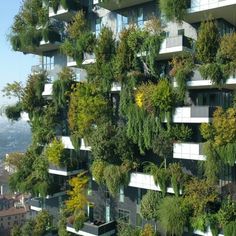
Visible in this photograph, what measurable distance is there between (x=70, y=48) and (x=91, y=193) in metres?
12.1

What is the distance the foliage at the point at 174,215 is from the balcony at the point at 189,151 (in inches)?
109

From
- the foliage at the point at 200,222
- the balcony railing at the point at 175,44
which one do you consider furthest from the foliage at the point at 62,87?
the foliage at the point at 200,222

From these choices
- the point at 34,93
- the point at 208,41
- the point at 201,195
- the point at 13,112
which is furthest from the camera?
the point at 13,112

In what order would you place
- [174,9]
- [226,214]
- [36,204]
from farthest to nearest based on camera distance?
[36,204], [174,9], [226,214]

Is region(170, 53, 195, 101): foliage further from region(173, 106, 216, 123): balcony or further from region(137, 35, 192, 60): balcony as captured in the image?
region(173, 106, 216, 123): balcony

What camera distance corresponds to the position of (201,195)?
26.0m

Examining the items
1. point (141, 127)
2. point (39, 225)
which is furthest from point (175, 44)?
point (39, 225)

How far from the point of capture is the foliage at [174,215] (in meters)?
26.1

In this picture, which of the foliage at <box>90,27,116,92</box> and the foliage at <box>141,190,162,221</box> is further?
the foliage at <box>90,27,116,92</box>

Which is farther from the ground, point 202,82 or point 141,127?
point 202,82

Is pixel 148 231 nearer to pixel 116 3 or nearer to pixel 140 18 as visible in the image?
pixel 140 18

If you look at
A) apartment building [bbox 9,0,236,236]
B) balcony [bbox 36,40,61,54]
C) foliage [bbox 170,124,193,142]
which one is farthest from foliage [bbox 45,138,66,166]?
foliage [bbox 170,124,193,142]

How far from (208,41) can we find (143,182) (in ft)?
34.3

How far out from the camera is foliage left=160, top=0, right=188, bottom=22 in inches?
1034
